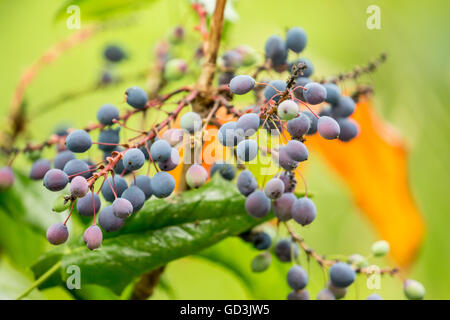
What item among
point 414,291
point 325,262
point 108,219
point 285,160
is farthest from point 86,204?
point 414,291

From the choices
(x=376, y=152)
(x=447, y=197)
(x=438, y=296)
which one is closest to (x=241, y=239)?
(x=376, y=152)

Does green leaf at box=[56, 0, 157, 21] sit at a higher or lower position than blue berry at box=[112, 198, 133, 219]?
higher

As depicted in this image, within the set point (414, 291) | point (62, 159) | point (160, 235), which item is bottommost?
point (414, 291)

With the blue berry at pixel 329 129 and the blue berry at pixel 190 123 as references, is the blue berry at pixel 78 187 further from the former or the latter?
the blue berry at pixel 329 129

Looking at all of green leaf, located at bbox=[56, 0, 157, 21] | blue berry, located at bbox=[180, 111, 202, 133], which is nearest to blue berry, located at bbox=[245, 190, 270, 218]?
blue berry, located at bbox=[180, 111, 202, 133]

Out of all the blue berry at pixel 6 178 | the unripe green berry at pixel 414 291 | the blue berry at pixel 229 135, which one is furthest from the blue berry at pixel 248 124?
the blue berry at pixel 6 178

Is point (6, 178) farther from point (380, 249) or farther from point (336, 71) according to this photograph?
point (336, 71)

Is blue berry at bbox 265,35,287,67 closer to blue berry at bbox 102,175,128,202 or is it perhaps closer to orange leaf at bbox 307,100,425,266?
blue berry at bbox 102,175,128,202
